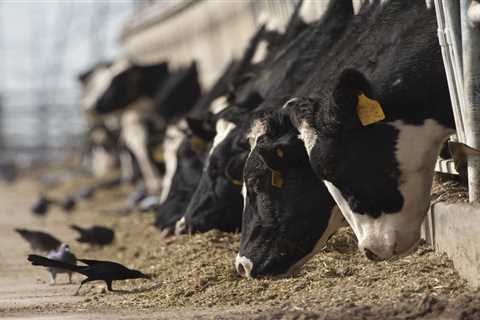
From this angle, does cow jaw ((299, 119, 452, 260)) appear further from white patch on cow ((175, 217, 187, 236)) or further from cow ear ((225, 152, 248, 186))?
white patch on cow ((175, 217, 187, 236))

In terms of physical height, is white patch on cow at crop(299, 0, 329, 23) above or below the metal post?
above

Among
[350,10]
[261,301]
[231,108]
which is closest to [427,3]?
[261,301]

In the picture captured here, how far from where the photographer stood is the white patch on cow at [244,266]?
7.00 m

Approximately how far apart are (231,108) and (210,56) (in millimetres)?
13078

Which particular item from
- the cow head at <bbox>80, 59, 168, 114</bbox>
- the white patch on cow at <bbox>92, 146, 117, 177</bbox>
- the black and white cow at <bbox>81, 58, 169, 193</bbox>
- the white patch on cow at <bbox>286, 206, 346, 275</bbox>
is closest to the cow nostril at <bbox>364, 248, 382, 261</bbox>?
the white patch on cow at <bbox>286, 206, 346, 275</bbox>

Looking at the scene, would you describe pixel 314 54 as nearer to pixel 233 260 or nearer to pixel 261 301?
pixel 233 260

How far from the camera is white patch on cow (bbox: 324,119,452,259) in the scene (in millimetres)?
6254

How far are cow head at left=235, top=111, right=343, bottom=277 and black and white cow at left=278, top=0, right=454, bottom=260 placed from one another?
0.37 m

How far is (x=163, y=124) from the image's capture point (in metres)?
20.1

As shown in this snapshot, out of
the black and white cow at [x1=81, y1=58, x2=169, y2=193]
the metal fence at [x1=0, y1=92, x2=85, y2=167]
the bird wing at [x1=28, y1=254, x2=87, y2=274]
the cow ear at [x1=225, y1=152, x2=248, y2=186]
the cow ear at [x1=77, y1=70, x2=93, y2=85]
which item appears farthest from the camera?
the metal fence at [x1=0, y1=92, x2=85, y2=167]

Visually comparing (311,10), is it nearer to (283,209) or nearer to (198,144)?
(198,144)

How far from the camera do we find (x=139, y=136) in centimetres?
2036

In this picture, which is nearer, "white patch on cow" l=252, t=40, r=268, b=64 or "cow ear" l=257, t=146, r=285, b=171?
"cow ear" l=257, t=146, r=285, b=171

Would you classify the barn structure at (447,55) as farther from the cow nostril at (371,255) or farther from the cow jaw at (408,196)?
the cow nostril at (371,255)
